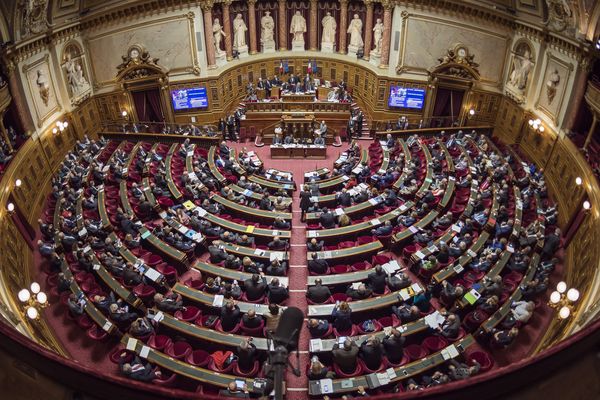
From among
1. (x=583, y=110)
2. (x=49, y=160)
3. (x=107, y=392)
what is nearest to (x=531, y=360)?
(x=107, y=392)

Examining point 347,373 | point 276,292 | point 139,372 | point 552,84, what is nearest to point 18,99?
point 139,372

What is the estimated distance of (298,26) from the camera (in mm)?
25922

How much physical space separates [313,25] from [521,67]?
11.9 m

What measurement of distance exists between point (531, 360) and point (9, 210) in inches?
614

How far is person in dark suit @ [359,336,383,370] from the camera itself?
1037 cm

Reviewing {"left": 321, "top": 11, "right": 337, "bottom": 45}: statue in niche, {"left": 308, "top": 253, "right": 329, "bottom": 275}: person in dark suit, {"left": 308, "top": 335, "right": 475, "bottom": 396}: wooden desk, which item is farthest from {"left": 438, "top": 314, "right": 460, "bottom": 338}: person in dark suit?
{"left": 321, "top": 11, "right": 337, "bottom": 45}: statue in niche

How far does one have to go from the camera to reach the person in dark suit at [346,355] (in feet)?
33.7

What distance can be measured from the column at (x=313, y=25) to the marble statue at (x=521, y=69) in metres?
11.3

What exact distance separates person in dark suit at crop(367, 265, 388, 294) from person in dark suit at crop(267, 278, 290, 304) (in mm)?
2505

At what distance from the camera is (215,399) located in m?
5.57

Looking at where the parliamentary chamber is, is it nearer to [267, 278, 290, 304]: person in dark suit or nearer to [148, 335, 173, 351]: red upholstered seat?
[148, 335, 173, 351]: red upholstered seat

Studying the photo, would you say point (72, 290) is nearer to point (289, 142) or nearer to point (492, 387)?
point (492, 387)

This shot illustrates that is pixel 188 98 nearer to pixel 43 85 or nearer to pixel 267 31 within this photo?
pixel 267 31

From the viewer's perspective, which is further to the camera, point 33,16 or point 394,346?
point 33,16
